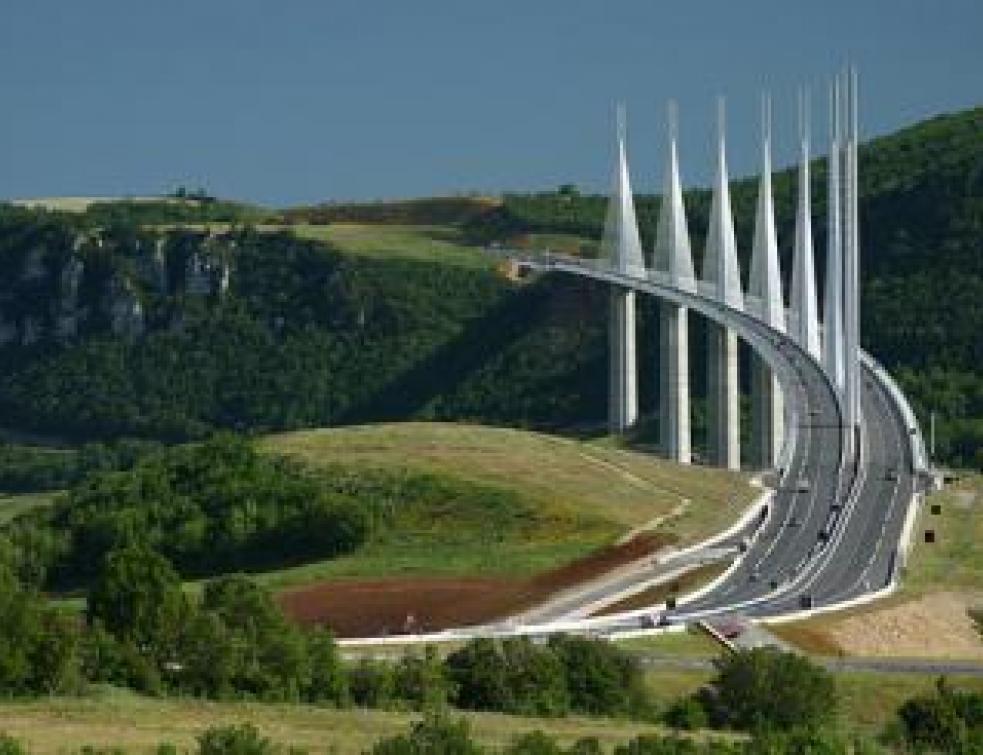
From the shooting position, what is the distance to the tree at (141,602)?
63594 millimetres

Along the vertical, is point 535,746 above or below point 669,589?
above

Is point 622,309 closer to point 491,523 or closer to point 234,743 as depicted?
point 491,523

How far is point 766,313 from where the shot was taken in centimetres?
15462

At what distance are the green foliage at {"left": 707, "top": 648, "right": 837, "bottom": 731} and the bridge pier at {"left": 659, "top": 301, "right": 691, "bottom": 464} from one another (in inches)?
2788

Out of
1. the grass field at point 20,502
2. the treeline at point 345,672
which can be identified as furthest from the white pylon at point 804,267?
the treeline at point 345,672

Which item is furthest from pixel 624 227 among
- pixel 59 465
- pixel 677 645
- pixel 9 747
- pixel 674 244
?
pixel 9 747

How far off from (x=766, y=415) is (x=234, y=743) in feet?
310

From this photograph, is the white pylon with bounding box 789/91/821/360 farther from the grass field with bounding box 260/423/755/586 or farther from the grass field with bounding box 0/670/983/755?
the grass field with bounding box 0/670/983/755

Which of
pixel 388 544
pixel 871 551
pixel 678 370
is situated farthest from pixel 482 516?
pixel 678 370

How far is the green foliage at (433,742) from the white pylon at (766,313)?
8302 cm

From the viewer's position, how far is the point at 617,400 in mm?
157250

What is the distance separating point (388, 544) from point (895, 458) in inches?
1253

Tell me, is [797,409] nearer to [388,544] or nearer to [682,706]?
[388,544]

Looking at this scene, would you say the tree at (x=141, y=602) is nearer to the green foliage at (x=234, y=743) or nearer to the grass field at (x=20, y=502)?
the green foliage at (x=234, y=743)
